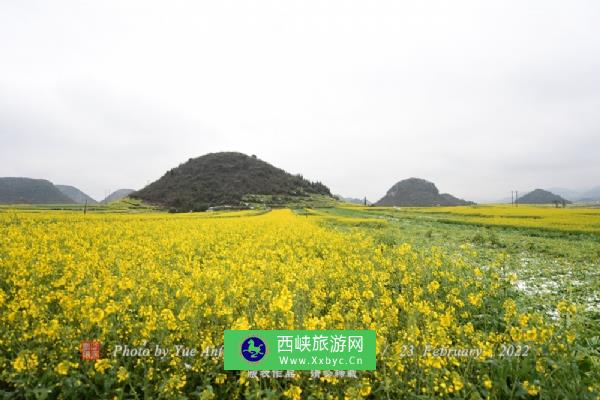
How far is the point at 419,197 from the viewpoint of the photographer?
181 meters

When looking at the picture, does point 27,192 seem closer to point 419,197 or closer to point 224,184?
point 224,184

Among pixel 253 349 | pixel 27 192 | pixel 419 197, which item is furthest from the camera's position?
pixel 419 197

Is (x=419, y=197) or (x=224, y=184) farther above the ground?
(x=224, y=184)

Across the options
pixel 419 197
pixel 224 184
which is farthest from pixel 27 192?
pixel 419 197

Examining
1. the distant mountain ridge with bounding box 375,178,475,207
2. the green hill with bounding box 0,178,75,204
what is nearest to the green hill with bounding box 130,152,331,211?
the distant mountain ridge with bounding box 375,178,475,207

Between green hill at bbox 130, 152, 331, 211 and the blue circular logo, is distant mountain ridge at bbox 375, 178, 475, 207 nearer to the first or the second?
green hill at bbox 130, 152, 331, 211

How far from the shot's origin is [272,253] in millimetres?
8297

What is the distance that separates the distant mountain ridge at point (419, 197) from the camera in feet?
568

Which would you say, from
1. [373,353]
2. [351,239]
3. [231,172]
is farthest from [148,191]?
[373,353]

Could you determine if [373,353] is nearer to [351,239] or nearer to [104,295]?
[104,295]

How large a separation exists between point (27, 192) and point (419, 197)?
219696mm

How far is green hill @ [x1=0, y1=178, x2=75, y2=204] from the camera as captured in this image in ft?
462

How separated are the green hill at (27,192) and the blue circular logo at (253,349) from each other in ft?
593

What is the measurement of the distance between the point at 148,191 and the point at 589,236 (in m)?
106
